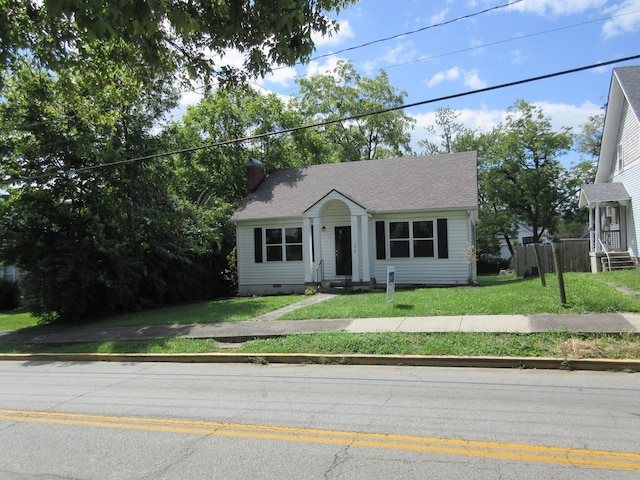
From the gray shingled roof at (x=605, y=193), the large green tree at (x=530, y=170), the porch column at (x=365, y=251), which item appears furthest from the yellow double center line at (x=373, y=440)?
the large green tree at (x=530, y=170)

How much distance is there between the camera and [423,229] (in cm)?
1844

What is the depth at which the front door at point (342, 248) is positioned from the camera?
19.8 meters

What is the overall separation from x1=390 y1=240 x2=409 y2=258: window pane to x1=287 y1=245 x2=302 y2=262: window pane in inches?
157

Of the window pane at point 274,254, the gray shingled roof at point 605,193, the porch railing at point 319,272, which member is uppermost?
the gray shingled roof at point 605,193

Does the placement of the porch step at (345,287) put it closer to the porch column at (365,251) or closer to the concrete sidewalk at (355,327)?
the porch column at (365,251)

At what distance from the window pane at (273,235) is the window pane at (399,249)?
4980 mm

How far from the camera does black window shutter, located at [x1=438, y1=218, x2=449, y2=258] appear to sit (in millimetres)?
17984

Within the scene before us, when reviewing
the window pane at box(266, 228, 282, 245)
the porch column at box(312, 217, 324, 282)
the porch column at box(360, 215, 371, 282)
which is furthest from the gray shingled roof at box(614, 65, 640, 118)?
the window pane at box(266, 228, 282, 245)

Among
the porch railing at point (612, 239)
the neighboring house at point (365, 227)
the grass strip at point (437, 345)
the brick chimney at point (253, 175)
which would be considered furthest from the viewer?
the brick chimney at point (253, 175)

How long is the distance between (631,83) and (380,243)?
1244 centimetres

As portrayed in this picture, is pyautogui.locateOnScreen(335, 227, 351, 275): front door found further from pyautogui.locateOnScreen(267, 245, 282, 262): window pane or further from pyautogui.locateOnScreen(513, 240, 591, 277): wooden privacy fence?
pyautogui.locateOnScreen(513, 240, 591, 277): wooden privacy fence

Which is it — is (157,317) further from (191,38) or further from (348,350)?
(191,38)

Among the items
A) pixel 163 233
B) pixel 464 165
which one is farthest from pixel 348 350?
pixel 464 165

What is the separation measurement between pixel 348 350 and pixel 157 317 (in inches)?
338
